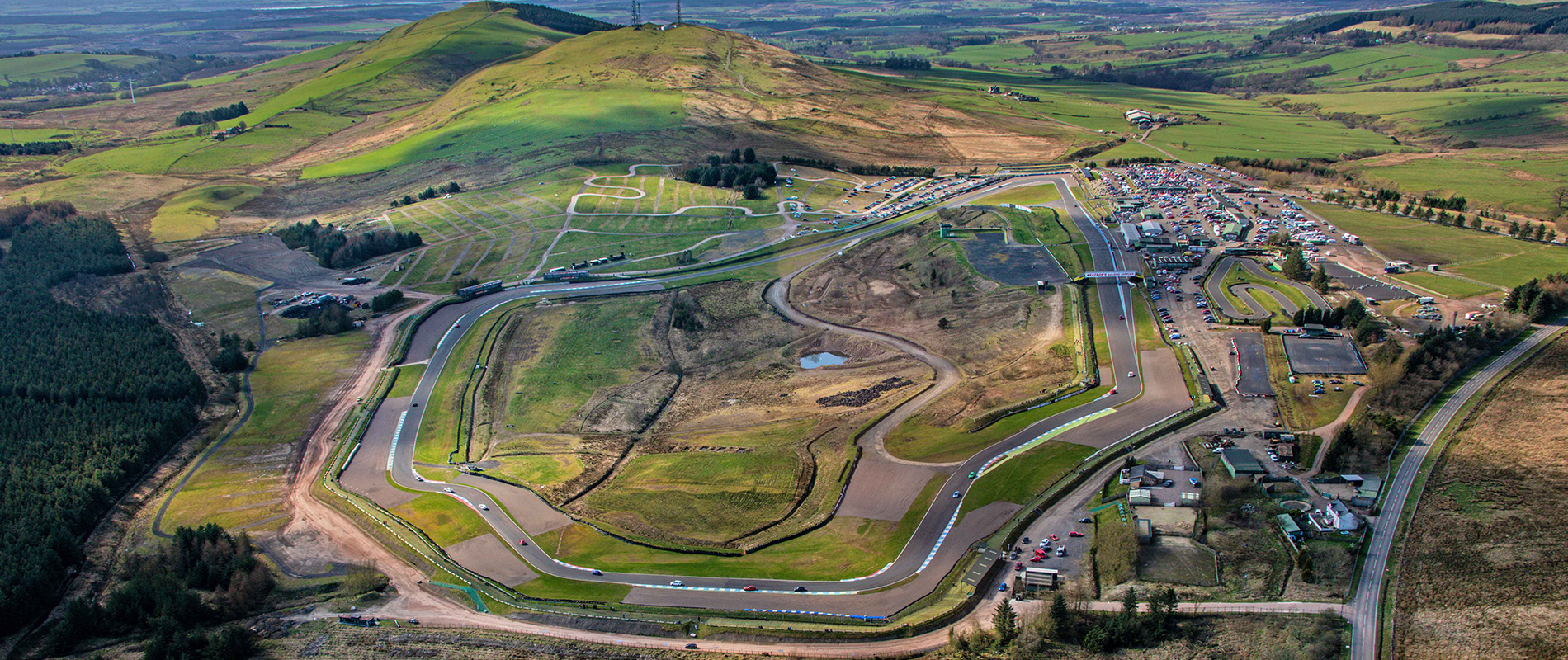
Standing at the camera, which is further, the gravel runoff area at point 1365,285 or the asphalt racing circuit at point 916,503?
the gravel runoff area at point 1365,285

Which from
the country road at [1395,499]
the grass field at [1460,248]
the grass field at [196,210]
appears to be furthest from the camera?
the grass field at [196,210]

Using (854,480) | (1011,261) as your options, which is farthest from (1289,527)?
(1011,261)

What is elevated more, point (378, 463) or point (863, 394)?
point (863, 394)

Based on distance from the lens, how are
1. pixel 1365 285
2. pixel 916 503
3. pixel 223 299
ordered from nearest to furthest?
1. pixel 916 503
2. pixel 1365 285
3. pixel 223 299

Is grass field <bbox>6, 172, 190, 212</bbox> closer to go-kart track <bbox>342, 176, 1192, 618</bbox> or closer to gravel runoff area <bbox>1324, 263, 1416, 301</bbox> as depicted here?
go-kart track <bbox>342, 176, 1192, 618</bbox>

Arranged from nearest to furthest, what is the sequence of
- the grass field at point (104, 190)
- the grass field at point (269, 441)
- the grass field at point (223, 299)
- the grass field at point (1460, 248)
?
the grass field at point (269, 441) < the grass field at point (1460, 248) < the grass field at point (223, 299) < the grass field at point (104, 190)

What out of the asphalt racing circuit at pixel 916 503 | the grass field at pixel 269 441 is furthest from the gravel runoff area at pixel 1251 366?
the grass field at pixel 269 441

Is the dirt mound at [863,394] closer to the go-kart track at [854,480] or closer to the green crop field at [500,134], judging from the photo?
the go-kart track at [854,480]

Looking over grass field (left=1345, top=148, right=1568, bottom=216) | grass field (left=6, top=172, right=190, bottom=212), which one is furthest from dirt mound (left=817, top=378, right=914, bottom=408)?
grass field (left=6, top=172, right=190, bottom=212)

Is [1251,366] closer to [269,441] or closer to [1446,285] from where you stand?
[1446,285]
